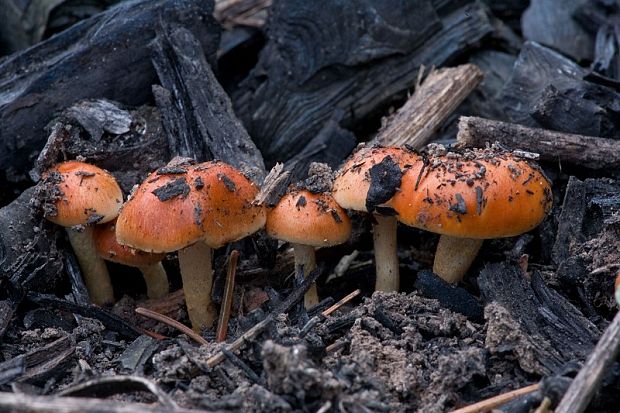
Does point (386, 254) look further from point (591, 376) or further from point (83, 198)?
point (83, 198)

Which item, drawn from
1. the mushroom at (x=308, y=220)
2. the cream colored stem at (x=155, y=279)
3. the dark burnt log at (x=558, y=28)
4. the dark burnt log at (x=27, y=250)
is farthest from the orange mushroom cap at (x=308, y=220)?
the dark burnt log at (x=558, y=28)

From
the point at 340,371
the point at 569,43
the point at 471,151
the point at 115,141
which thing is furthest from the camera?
the point at 569,43

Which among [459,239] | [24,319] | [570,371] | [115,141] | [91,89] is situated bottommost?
[570,371]

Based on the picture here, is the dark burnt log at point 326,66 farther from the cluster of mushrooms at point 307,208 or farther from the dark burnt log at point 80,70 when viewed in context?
→ the cluster of mushrooms at point 307,208

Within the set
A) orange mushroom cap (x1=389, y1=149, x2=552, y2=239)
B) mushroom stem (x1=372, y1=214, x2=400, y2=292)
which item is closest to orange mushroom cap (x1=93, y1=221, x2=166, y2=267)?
mushroom stem (x1=372, y1=214, x2=400, y2=292)

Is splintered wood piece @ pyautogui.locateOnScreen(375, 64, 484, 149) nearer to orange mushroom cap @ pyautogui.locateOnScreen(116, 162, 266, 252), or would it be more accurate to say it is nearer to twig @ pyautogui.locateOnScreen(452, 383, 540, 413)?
orange mushroom cap @ pyautogui.locateOnScreen(116, 162, 266, 252)

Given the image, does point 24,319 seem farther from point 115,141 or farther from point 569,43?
point 569,43

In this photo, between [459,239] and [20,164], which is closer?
[459,239]

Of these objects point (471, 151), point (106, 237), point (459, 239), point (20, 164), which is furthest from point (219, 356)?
point (20, 164)
